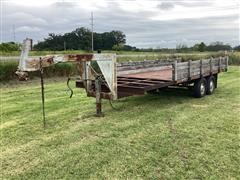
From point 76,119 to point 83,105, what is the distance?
1544mm

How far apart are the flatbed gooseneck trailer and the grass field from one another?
Answer: 1.83ft

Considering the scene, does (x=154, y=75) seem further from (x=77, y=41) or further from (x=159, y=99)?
(x=77, y=41)

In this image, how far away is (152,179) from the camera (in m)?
4.34

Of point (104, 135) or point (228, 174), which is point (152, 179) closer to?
point (228, 174)

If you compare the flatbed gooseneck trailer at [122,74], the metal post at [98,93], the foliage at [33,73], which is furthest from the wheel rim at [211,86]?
the foliage at [33,73]

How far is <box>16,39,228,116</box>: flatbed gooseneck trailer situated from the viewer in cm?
636

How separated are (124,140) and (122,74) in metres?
4.10

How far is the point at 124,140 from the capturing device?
227 inches

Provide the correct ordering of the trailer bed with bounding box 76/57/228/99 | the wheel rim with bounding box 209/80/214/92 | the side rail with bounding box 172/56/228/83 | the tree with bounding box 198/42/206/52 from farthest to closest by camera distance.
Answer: the tree with bounding box 198/42/206/52 < the wheel rim with bounding box 209/80/214/92 < the side rail with bounding box 172/56/228/83 < the trailer bed with bounding box 76/57/228/99

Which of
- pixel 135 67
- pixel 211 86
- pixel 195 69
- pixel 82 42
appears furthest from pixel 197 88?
pixel 82 42

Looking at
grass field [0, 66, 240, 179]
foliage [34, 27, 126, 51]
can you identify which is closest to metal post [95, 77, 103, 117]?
grass field [0, 66, 240, 179]

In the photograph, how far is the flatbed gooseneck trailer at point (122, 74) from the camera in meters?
6.36

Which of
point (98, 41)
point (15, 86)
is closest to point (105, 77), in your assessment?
point (15, 86)

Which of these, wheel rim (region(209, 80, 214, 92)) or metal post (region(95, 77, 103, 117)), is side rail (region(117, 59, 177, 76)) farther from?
metal post (region(95, 77, 103, 117))
